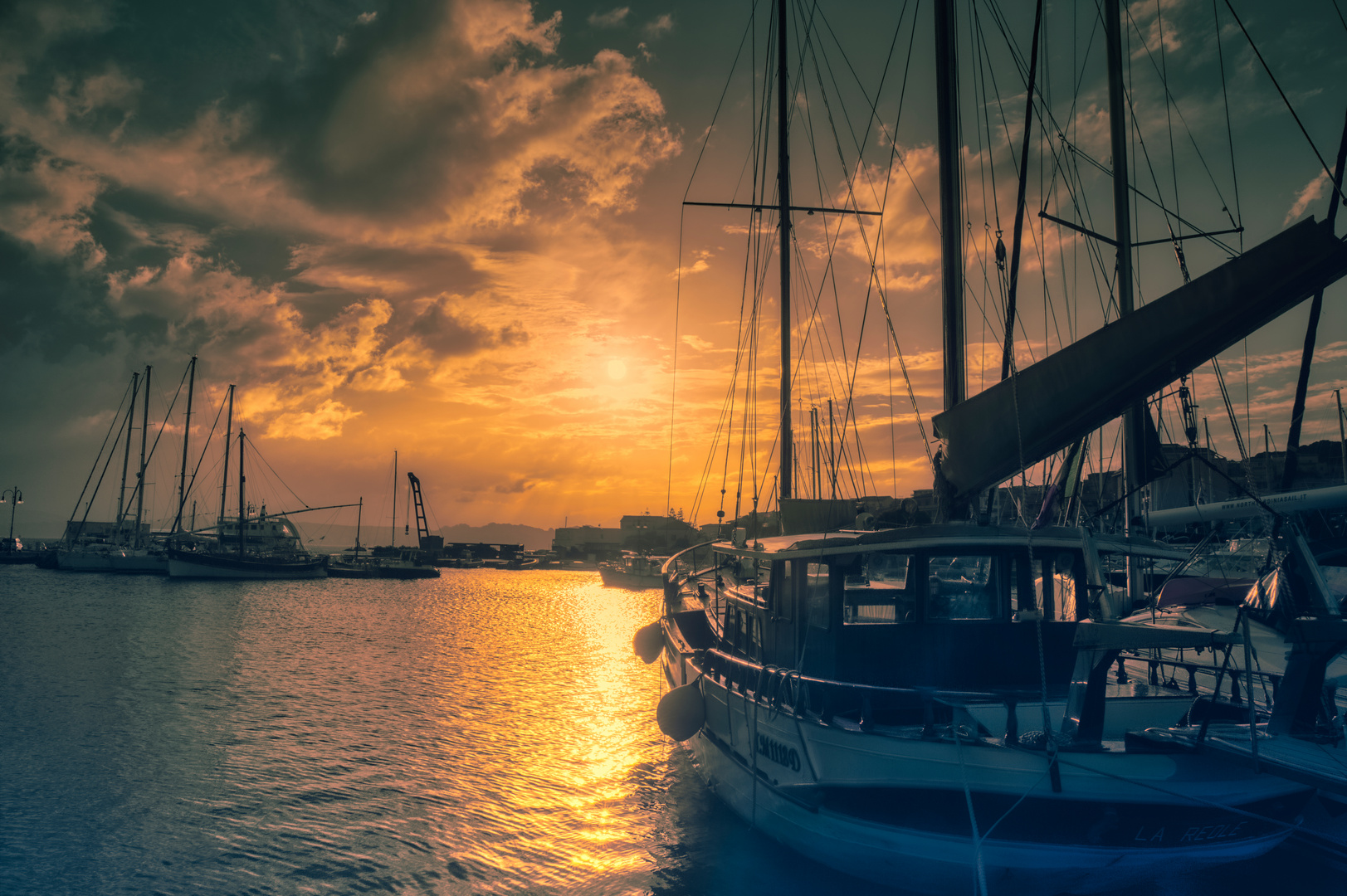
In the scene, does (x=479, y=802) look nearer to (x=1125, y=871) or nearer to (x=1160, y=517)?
(x=1125, y=871)

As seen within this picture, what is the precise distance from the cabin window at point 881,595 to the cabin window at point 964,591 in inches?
12.0

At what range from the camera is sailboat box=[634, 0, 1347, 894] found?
6.75 meters

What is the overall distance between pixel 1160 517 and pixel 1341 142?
5893 mm

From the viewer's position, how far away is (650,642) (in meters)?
19.9

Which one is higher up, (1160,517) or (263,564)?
(1160,517)

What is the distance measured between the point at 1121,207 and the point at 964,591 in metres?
13.6

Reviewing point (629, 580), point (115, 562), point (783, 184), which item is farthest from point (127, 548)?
point (783, 184)

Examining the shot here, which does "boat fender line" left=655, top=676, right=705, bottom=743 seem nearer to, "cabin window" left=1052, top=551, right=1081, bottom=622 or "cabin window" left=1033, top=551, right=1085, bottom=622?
"cabin window" left=1033, top=551, right=1085, bottom=622

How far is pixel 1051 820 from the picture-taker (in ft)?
23.6

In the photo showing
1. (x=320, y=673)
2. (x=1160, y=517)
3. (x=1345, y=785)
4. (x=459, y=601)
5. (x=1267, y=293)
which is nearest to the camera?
(x=1345, y=785)

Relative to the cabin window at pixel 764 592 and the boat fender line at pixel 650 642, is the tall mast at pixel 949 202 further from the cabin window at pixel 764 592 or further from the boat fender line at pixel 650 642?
the boat fender line at pixel 650 642

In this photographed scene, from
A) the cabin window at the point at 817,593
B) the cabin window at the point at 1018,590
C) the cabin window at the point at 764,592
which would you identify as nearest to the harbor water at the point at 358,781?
the cabin window at the point at 817,593

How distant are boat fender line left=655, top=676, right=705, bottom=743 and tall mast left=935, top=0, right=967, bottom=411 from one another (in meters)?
6.82

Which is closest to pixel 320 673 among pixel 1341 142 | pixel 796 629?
pixel 796 629
